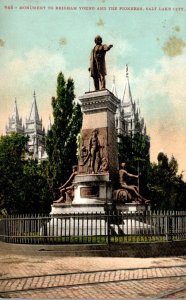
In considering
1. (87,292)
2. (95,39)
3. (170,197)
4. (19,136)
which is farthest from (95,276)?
(19,136)

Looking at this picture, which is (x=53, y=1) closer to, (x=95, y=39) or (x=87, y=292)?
(x=95, y=39)

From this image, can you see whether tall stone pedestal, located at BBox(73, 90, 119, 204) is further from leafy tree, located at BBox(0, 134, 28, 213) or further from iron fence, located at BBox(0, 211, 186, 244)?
leafy tree, located at BBox(0, 134, 28, 213)

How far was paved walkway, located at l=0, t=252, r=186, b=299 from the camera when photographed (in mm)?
7066

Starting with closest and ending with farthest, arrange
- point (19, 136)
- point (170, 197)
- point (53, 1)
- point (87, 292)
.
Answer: point (87, 292) < point (53, 1) < point (170, 197) < point (19, 136)

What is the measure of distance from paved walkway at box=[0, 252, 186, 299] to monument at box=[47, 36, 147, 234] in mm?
3562

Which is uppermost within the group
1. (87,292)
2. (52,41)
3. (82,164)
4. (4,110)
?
(52,41)

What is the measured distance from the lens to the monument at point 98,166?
13703 millimetres

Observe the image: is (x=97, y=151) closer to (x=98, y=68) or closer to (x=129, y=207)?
(x=129, y=207)

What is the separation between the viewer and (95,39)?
1209 cm

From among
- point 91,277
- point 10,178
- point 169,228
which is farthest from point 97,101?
point 10,178

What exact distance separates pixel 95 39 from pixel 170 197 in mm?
15350

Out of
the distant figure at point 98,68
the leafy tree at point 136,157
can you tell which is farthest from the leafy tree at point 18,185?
A: the leafy tree at point 136,157

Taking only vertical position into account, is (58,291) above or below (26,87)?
below

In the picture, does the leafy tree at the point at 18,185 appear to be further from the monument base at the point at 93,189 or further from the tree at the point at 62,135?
the monument base at the point at 93,189
